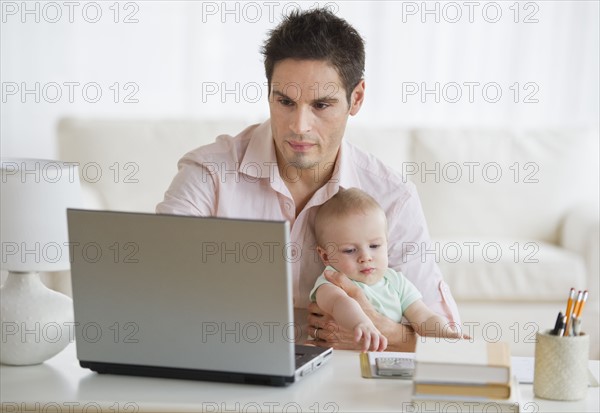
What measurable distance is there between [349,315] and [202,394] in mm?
519

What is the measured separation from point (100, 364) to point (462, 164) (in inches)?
94.7

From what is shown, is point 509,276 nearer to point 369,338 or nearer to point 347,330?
point 347,330

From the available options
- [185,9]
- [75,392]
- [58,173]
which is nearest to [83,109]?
[185,9]

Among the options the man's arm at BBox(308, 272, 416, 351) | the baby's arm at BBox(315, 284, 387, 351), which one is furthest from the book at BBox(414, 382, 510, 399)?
the man's arm at BBox(308, 272, 416, 351)

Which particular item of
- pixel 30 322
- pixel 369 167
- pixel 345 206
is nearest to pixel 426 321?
pixel 345 206

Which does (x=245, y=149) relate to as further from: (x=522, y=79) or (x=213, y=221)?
(x=522, y=79)

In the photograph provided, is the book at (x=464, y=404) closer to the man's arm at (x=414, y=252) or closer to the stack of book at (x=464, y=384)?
the stack of book at (x=464, y=384)

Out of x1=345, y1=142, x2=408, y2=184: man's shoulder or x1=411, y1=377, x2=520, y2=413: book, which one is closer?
x1=411, y1=377, x2=520, y2=413: book

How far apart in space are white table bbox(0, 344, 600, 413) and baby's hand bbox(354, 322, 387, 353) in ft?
0.46

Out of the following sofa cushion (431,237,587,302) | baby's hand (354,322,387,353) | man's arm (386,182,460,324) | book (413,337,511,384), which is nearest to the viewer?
book (413,337,511,384)

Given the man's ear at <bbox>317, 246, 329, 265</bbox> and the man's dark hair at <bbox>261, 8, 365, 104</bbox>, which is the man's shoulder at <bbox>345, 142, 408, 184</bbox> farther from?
the man's ear at <bbox>317, 246, 329, 265</bbox>

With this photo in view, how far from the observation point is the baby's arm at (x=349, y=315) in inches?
68.1

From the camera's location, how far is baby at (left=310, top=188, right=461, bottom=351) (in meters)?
2.02

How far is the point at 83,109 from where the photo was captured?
14.0ft
